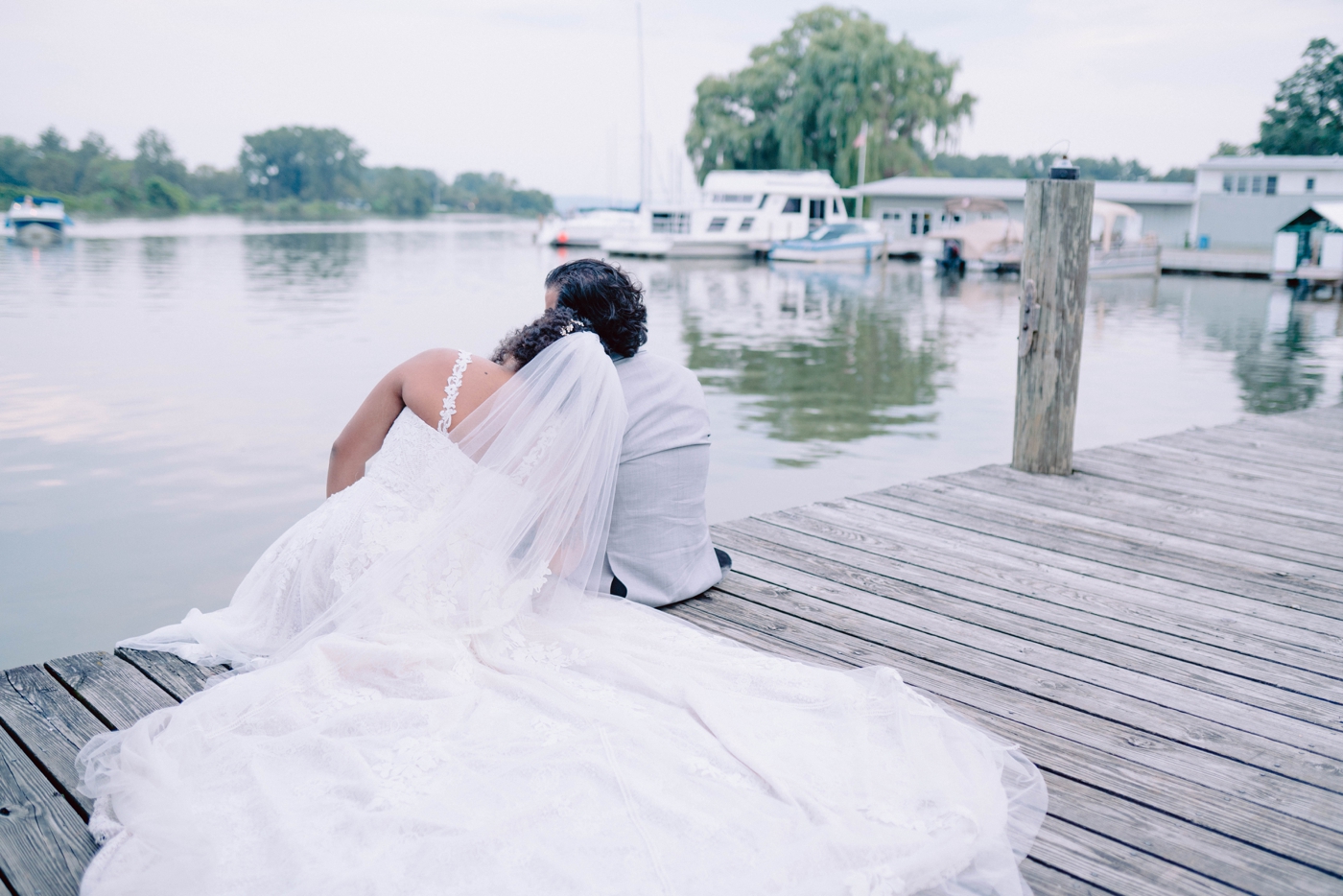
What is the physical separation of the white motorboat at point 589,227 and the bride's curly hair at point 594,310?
3617 centimetres

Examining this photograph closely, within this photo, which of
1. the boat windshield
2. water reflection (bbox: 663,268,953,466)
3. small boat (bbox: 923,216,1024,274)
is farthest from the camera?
the boat windshield

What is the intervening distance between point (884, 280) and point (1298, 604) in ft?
83.2

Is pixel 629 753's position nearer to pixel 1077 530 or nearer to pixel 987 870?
pixel 987 870

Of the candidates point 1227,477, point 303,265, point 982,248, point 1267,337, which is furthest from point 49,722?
point 303,265

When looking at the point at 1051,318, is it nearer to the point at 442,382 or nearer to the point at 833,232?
the point at 442,382

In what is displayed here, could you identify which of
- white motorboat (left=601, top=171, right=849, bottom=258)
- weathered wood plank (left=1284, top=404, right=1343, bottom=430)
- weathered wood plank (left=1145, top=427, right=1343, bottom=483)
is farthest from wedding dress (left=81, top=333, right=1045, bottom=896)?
white motorboat (left=601, top=171, right=849, bottom=258)

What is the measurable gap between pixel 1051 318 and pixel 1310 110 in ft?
185

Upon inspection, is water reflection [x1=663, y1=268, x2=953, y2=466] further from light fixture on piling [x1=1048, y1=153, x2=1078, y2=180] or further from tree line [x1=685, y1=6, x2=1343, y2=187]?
tree line [x1=685, y1=6, x2=1343, y2=187]

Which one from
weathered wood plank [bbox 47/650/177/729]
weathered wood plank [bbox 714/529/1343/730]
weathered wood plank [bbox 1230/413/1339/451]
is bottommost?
weathered wood plank [bbox 1230/413/1339/451]

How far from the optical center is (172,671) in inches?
99.4

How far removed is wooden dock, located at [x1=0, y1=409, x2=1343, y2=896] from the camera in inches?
71.7

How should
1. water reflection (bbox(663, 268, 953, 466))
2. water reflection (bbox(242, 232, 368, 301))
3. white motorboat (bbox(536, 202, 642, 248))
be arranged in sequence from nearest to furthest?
water reflection (bbox(663, 268, 953, 466))
water reflection (bbox(242, 232, 368, 301))
white motorboat (bbox(536, 202, 642, 248))

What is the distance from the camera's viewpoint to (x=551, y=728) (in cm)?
196

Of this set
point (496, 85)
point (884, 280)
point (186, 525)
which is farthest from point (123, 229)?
point (186, 525)
